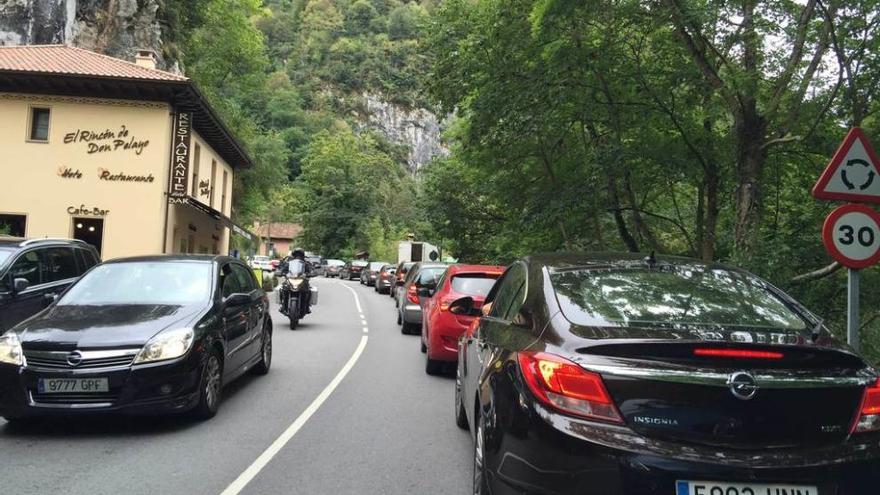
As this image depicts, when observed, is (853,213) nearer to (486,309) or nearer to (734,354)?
(486,309)

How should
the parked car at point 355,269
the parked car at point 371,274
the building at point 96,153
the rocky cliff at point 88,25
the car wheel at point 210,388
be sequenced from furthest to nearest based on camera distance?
1. the parked car at point 355,269
2. the parked car at point 371,274
3. the rocky cliff at point 88,25
4. the building at point 96,153
5. the car wheel at point 210,388

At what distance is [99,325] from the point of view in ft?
19.1

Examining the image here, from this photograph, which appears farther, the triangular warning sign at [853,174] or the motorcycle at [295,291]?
the motorcycle at [295,291]

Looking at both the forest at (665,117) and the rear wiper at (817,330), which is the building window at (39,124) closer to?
the forest at (665,117)

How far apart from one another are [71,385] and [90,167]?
18896mm

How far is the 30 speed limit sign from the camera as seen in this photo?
18.4ft

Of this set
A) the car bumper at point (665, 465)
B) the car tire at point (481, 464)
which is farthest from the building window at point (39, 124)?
the car bumper at point (665, 465)

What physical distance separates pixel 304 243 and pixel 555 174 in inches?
2689

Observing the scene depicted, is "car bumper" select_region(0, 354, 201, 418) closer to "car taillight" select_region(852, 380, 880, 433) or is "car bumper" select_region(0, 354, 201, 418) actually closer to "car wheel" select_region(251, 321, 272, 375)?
"car wheel" select_region(251, 321, 272, 375)

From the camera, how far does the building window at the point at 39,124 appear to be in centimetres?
2166

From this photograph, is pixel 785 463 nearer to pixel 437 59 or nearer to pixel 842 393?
pixel 842 393

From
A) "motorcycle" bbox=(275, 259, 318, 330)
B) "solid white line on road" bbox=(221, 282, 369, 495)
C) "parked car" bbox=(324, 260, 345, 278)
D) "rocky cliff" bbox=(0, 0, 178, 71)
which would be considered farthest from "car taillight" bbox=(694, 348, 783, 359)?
"parked car" bbox=(324, 260, 345, 278)

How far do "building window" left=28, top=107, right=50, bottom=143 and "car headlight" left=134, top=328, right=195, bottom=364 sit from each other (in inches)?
768

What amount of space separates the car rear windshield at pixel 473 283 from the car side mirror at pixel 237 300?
3.12 m
